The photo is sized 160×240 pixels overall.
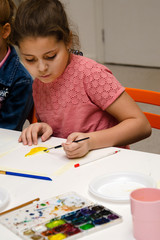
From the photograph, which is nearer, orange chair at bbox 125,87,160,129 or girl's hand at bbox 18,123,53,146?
girl's hand at bbox 18,123,53,146

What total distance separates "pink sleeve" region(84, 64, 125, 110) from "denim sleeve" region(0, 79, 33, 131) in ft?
1.39

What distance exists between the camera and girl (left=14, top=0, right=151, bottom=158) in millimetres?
1277

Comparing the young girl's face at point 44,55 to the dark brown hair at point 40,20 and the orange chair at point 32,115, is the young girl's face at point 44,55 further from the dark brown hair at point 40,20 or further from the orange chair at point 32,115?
the orange chair at point 32,115

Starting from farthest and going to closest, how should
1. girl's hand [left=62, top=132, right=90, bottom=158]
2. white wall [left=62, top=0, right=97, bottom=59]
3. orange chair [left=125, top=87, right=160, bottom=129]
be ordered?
1. white wall [left=62, top=0, right=97, bottom=59]
2. orange chair [left=125, top=87, right=160, bottom=129]
3. girl's hand [left=62, top=132, right=90, bottom=158]

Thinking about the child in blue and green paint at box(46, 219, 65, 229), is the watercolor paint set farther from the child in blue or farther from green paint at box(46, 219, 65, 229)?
the child in blue

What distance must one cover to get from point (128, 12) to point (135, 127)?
11.9 ft

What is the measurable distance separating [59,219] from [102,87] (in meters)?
0.66

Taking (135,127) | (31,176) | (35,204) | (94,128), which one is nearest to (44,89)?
(94,128)

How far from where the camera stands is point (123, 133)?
1264 mm

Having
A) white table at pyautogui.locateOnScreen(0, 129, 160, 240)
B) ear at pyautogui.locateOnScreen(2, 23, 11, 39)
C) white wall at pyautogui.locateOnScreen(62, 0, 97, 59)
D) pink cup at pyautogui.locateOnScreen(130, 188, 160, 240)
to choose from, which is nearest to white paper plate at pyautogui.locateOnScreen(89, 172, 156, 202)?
white table at pyautogui.locateOnScreen(0, 129, 160, 240)

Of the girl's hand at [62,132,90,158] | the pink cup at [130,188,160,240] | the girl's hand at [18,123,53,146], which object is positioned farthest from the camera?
the girl's hand at [18,123,53,146]

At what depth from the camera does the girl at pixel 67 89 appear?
128 centimetres

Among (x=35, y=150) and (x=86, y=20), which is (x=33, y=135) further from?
(x=86, y=20)

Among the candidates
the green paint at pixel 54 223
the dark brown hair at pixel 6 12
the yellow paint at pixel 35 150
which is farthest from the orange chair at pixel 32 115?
the green paint at pixel 54 223
